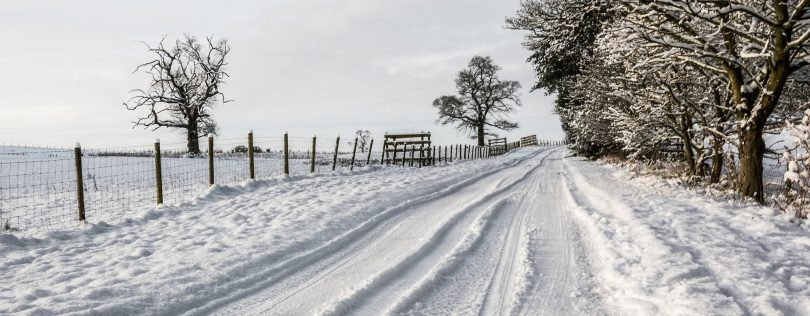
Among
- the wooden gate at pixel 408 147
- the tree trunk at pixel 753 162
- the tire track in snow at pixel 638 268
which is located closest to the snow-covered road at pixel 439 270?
the tire track in snow at pixel 638 268

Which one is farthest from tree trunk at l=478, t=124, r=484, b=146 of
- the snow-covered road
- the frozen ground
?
the snow-covered road

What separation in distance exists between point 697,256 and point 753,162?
504 centimetres

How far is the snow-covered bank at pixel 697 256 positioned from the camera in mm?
4090

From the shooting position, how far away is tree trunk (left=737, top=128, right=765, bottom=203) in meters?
8.88

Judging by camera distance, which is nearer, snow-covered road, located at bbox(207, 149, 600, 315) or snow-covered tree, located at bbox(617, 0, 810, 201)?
snow-covered road, located at bbox(207, 149, 600, 315)

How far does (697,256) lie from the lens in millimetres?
5332

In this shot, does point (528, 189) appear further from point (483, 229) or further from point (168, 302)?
point (168, 302)

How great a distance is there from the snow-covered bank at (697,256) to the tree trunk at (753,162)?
85 centimetres

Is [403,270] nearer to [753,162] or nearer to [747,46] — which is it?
[747,46]

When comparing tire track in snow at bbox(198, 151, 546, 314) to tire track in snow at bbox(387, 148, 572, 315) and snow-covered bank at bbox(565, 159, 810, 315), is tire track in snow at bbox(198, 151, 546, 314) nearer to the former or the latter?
tire track in snow at bbox(387, 148, 572, 315)

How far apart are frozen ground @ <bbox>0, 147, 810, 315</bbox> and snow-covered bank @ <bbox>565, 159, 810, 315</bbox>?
0.02 meters

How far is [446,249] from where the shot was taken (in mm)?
6234

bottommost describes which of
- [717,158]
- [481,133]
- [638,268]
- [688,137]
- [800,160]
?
[638,268]

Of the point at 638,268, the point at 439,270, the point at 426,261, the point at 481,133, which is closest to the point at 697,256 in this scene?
the point at 638,268
